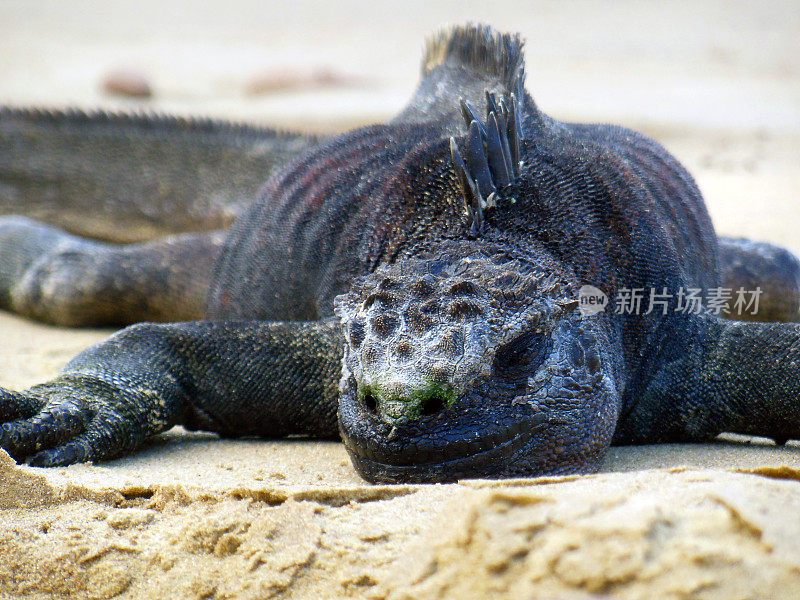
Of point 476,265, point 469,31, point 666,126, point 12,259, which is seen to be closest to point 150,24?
point 666,126

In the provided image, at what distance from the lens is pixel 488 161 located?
300 centimetres

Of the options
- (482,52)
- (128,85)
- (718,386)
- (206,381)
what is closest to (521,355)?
(718,386)

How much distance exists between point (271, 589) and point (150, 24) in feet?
90.1

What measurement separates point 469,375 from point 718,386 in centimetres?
123

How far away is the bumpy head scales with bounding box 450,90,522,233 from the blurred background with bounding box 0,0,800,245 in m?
3.81

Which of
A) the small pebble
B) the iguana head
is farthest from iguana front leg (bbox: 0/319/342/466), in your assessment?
the small pebble

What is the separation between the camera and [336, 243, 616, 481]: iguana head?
2.43 metres

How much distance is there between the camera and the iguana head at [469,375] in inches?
95.8

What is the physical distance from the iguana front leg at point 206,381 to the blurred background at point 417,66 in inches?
159

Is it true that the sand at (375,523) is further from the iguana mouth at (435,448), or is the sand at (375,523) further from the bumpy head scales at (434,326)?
the bumpy head scales at (434,326)

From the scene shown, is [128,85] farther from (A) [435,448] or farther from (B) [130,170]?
(A) [435,448]

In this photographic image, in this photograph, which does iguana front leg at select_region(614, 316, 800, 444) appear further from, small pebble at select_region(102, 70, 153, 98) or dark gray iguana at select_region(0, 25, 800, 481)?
small pebble at select_region(102, 70, 153, 98)

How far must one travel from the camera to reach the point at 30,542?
2.26 meters

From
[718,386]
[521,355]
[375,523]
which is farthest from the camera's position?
[718,386]
